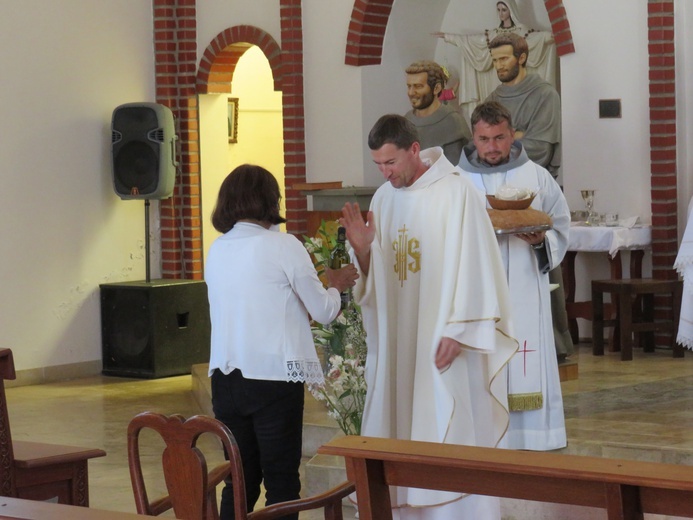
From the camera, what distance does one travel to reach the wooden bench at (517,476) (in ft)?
9.08

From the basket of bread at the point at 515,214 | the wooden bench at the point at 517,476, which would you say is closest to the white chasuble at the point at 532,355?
the basket of bread at the point at 515,214

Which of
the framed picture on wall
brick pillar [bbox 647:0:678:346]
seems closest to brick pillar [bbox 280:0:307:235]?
the framed picture on wall

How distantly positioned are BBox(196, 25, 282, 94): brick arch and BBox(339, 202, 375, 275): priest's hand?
5.94 metres

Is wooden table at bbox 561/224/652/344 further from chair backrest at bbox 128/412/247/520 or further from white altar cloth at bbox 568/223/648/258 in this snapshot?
chair backrest at bbox 128/412/247/520

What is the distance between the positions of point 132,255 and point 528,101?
150 inches

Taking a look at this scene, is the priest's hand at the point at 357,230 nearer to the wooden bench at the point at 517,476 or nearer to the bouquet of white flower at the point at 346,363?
the bouquet of white flower at the point at 346,363

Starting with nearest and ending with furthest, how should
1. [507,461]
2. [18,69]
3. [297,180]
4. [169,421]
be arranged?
1. [507,461]
2. [169,421]
3. [18,69]
4. [297,180]

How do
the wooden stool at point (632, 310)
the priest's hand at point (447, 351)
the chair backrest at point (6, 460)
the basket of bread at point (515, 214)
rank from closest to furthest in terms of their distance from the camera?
the chair backrest at point (6, 460) → the priest's hand at point (447, 351) → the basket of bread at point (515, 214) → the wooden stool at point (632, 310)

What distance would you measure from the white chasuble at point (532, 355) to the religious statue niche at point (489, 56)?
4.97m

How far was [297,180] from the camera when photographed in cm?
1028

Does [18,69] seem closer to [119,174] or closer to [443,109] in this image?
[119,174]

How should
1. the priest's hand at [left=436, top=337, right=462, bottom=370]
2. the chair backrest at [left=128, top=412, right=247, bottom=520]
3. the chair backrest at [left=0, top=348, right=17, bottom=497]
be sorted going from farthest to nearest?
the priest's hand at [left=436, top=337, right=462, bottom=370]
the chair backrest at [left=0, top=348, right=17, bottom=497]
the chair backrest at [left=128, top=412, right=247, bottom=520]

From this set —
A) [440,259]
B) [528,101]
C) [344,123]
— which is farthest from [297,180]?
[440,259]

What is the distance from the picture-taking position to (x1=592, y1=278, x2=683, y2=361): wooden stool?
820 cm
